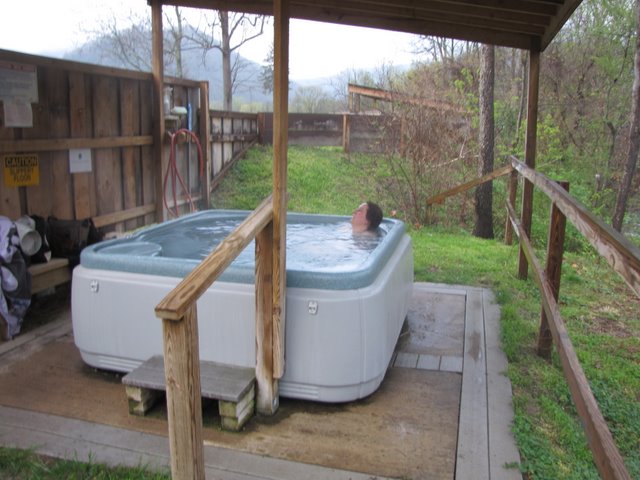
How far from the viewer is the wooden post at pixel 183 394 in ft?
5.45

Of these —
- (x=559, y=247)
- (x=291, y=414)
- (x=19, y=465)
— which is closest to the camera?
(x=19, y=465)

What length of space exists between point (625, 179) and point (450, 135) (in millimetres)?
2404

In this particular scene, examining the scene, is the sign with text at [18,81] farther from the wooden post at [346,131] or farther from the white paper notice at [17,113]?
the wooden post at [346,131]

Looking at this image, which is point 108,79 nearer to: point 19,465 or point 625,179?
point 19,465

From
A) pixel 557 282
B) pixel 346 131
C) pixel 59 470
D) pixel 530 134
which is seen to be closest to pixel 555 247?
pixel 557 282

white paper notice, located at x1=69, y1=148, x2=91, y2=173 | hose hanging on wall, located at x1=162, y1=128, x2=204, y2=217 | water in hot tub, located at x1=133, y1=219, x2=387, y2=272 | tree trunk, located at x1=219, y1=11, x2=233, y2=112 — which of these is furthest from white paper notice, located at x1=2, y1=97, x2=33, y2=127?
tree trunk, located at x1=219, y1=11, x2=233, y2=112

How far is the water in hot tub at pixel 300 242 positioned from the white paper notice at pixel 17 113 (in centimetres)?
112

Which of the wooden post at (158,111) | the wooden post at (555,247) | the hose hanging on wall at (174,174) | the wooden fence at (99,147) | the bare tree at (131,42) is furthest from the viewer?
the bare tree at (131,42)

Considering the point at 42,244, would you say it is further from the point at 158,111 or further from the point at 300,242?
the point at 158,111

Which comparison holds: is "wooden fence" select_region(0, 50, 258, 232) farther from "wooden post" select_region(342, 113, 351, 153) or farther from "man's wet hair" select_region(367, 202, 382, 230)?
"wooden post" select_region(342, 113, 351, 153)

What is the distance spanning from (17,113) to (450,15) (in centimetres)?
294

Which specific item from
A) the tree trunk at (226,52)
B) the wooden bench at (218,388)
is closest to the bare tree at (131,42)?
the tree trunk at (226,52)

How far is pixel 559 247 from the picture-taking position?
322cm

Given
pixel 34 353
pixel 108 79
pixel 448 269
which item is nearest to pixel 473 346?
pixel 448 269
